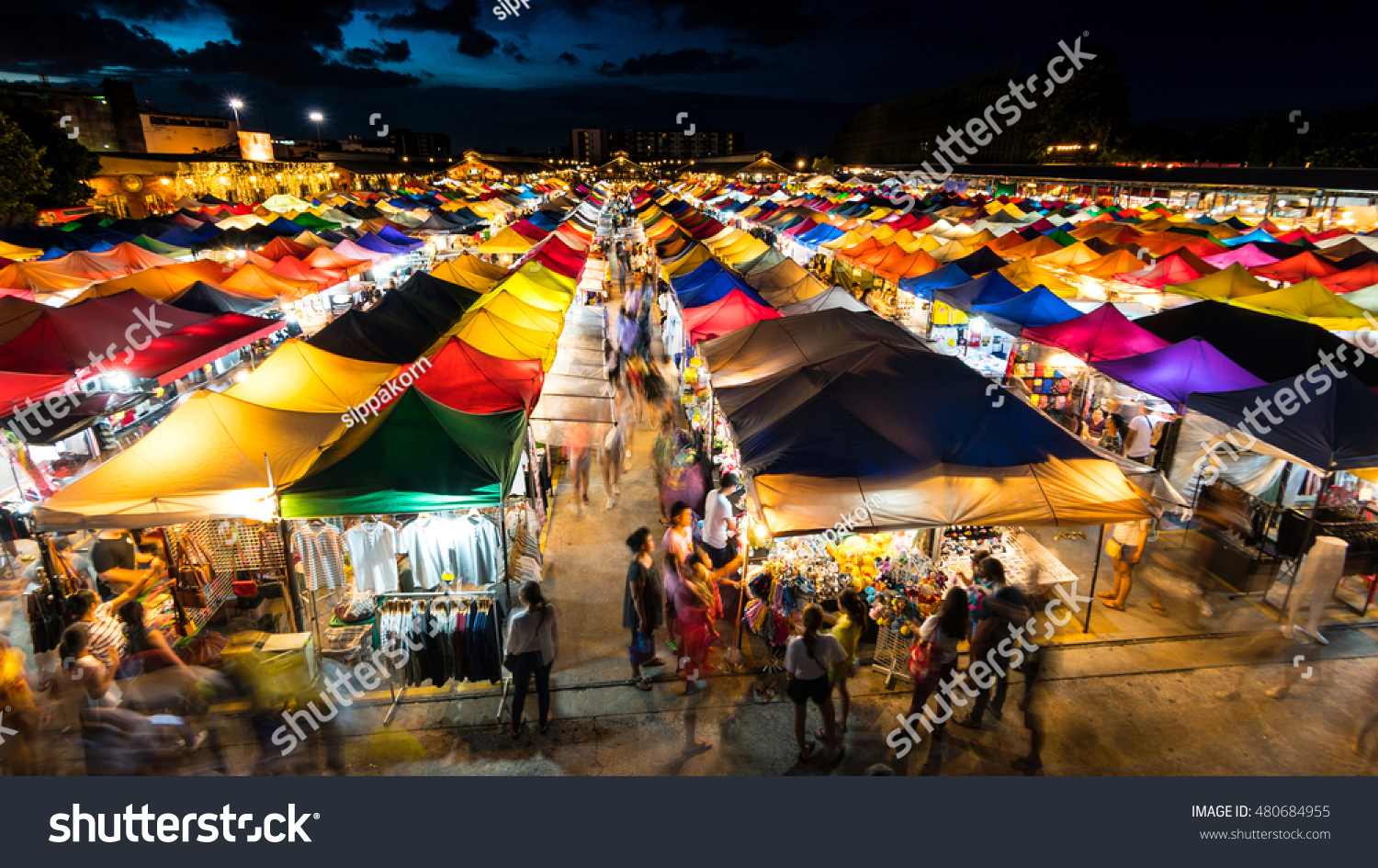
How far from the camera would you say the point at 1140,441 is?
8805 millimetres

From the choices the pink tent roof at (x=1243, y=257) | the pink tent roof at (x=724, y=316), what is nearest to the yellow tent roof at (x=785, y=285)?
the pink tent roof at (x=724, y=316)

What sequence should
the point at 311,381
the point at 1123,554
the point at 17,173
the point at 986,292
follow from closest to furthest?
the point at 1123,554
the point at 311,381
the point at 986,292
the point at 17,173

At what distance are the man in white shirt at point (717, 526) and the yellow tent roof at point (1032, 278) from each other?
10310 millimetres

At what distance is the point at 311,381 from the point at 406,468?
341 cm

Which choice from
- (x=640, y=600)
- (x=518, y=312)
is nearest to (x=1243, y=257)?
(x=518, y=312)

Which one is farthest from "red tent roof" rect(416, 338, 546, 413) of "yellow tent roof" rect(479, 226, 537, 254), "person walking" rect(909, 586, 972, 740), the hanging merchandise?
"yellow tent roof" rect(479, 226, 537, 254)

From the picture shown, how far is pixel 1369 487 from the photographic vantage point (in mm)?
7195

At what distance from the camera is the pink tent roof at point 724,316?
1089cm

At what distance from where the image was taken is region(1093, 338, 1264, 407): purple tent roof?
26.2 feet

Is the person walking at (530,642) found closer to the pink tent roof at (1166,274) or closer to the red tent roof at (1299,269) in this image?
the pink tent roof at (1166,274)

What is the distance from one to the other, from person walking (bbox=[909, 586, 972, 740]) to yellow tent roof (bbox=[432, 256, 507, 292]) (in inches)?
461

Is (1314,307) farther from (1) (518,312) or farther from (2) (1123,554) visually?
(1) (518,312)

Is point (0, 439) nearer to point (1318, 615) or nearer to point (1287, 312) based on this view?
point (1318, 615)

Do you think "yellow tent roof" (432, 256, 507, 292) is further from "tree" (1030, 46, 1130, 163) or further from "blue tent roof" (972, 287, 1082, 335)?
"tree" (1030, 46, 1130, 163)
